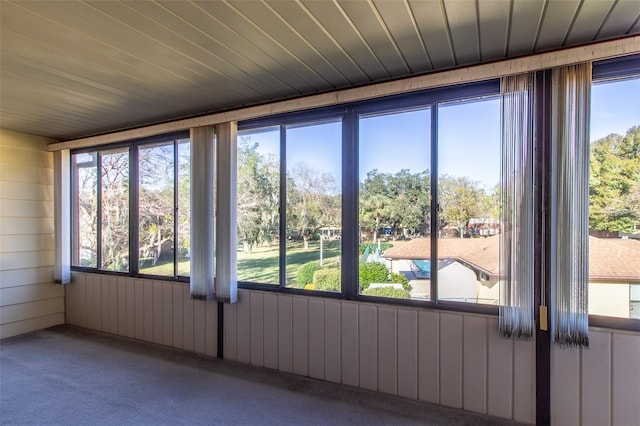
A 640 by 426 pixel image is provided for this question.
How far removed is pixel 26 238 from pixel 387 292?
448 centimetres

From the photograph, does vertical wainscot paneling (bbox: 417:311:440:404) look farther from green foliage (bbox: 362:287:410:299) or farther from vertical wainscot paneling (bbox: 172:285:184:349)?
vertical wainscot paneling (bbox: 172:285:184:349)

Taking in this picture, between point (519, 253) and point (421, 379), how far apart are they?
1171mm

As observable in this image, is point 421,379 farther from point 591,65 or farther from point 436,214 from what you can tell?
point 591,65

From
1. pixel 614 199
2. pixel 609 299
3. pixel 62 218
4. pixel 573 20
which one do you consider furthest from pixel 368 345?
pixel 62 218

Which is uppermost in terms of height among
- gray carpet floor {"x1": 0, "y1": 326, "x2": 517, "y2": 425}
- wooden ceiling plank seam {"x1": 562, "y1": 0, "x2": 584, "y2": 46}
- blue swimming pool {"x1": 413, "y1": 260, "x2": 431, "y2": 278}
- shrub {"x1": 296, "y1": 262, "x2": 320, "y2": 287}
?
wooden ceiling plank seam {"x1": 562, "y1": 0, "x2": 584, "y2": 46}

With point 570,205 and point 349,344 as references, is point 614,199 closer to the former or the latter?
point 570,205

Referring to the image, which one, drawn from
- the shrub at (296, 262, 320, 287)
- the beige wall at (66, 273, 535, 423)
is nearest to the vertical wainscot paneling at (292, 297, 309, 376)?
the beige wall at (66, 273, 535, 423)

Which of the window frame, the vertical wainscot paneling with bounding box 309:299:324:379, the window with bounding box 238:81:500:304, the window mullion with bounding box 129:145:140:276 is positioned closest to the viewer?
the window frame

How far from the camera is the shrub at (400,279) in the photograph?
2555 millimetres

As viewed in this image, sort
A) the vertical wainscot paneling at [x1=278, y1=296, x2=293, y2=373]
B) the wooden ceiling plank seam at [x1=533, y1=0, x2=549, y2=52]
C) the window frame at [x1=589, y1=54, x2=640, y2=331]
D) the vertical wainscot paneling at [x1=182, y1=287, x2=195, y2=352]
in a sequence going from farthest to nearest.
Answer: the vertical wainscot paneling at [x1=182, y1=287, x2=195, y2=352], the vertical wainscot paneling at [x1=278, y1=296, x2=293, y2=373], the window frame at [x1=589, y1=54, x2=640, y2=331], the wooden ceiling plank seam at [x1=533, y1=0, x2=549, y2=52]

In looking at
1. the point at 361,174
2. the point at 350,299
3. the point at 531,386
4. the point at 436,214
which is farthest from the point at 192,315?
the point at 531,386

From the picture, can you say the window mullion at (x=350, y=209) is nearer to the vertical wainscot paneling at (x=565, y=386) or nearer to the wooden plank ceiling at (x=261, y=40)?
the wooden plank ceiling at (x=261, y=40)

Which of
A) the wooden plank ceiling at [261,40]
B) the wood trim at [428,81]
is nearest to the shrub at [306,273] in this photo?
the wood trim at [428,81]

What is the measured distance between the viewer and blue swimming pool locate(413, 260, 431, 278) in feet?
8.12
